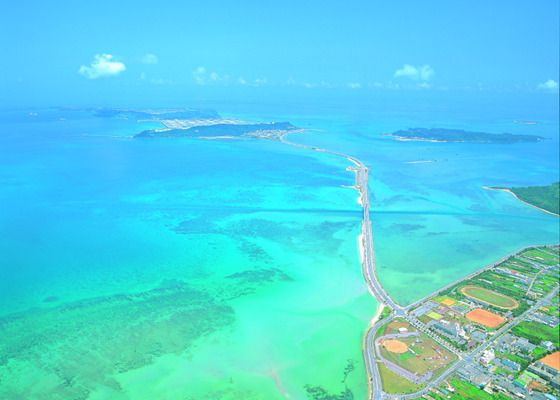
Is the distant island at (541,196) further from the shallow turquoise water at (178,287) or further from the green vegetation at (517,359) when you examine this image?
the green vegetation at (517,359)

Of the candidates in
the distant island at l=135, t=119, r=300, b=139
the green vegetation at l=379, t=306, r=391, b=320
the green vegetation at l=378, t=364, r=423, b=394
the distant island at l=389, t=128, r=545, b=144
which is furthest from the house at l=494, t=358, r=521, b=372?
the distant island at l=389, t=128, r=545, b=144

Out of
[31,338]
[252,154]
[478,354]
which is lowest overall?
[478,354]

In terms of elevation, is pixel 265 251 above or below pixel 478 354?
above

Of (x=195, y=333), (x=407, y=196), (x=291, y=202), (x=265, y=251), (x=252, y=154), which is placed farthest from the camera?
(x=252, y=154)

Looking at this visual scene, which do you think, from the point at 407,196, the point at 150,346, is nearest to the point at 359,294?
the point at 150,346

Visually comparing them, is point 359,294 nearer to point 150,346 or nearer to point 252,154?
point 150,346

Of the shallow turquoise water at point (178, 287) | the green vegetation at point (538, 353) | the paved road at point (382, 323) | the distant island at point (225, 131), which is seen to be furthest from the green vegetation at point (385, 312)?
the distant island at point (225, 131)
